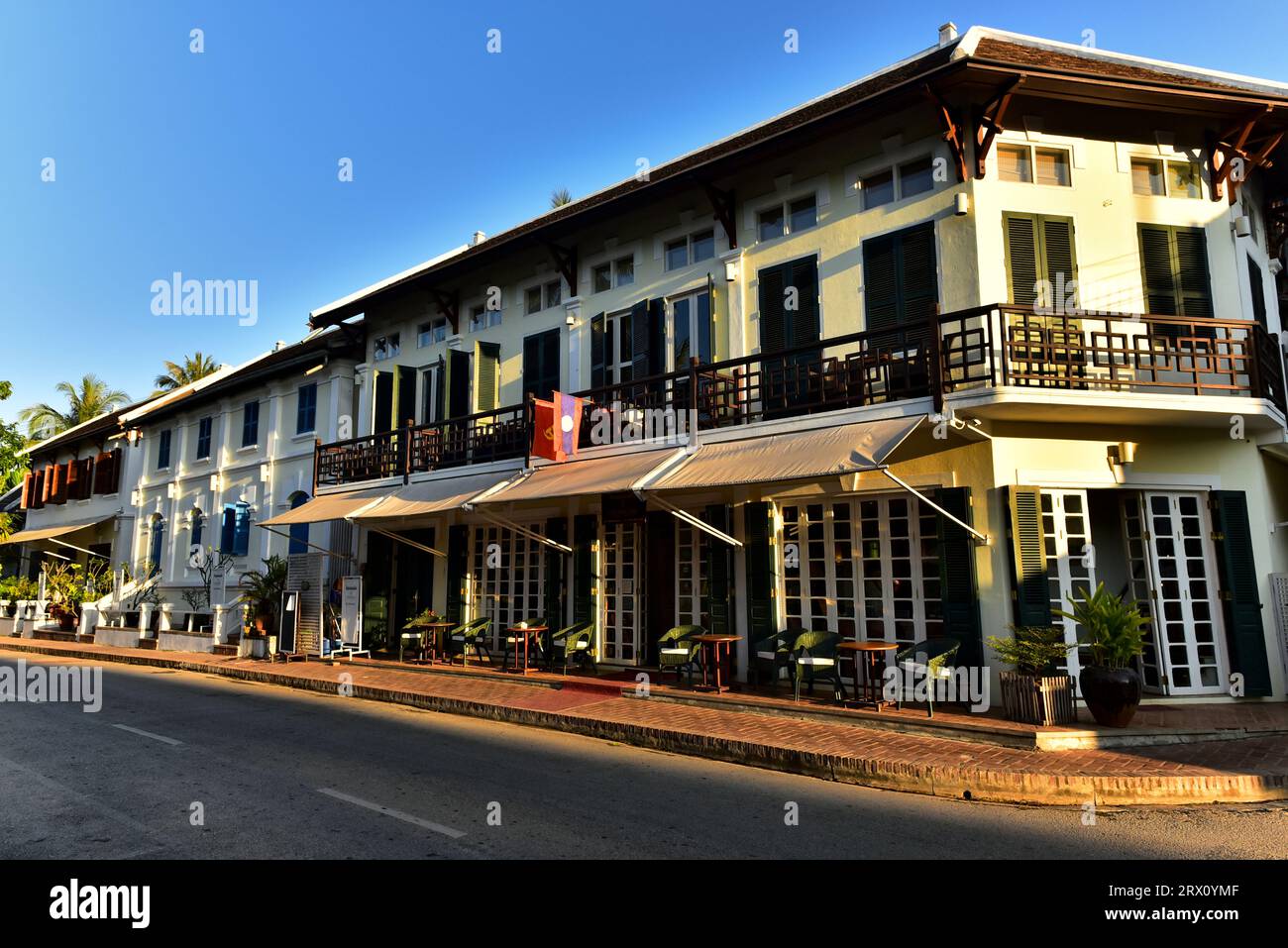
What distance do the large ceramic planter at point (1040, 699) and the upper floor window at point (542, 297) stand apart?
11.3 meters

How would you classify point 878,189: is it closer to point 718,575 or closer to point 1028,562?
point 1028,562

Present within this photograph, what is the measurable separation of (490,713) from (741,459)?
5132mm

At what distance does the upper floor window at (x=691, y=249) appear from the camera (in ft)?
46.5

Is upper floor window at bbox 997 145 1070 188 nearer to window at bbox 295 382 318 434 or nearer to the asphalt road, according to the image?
the asphalt road

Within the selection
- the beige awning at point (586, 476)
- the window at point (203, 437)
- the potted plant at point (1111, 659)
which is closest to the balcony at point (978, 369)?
the beige awning at point (586, 476)

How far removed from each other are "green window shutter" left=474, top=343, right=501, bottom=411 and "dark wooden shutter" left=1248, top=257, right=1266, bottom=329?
13548 mm

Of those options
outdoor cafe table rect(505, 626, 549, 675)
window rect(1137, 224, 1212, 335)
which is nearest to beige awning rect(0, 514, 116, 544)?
outdoor cafe table rect(505, 626, 549, 675)

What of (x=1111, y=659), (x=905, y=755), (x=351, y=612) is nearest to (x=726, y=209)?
(x=1111, y=659)

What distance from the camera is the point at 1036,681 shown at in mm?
8805

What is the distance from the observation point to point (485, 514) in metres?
14.0

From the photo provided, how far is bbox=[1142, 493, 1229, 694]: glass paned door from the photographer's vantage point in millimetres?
10406

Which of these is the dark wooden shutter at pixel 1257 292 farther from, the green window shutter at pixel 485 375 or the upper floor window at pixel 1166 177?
the green window shutter at pixel 485 375
